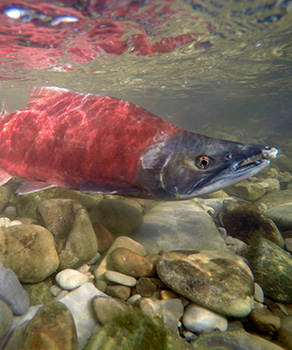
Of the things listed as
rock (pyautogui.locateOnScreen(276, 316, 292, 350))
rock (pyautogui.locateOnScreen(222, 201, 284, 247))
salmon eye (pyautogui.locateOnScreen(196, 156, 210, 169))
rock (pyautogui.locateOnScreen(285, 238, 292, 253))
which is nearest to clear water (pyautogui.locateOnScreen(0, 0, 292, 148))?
salmon eye (pyautogui.locateOnScreen(196, 156, 210, 169))

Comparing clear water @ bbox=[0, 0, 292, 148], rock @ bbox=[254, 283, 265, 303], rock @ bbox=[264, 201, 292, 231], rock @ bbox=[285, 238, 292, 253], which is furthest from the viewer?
clear water @ bbox=[0, 0, 292, 148]

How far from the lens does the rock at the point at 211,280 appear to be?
243 cm

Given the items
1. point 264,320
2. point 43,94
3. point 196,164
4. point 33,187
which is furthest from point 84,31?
point 264,320

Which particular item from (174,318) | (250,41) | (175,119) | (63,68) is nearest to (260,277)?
(174,318)

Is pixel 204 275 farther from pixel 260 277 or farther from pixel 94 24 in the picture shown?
pixel 94 24

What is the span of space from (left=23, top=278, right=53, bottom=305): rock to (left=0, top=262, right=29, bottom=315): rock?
8.1 inches

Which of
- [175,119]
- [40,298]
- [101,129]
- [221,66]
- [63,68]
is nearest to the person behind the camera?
[40,298]

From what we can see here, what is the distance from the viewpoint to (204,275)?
269cm

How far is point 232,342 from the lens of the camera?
2.15 meters

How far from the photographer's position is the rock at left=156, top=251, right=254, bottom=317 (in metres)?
2.43

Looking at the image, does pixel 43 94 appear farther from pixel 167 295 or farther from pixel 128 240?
pixel 167 295

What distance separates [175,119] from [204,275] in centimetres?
3356

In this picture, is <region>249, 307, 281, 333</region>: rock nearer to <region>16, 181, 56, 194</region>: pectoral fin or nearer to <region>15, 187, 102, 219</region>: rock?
<region>15, 187, 102, 219</region>: rock

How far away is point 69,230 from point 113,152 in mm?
1612
